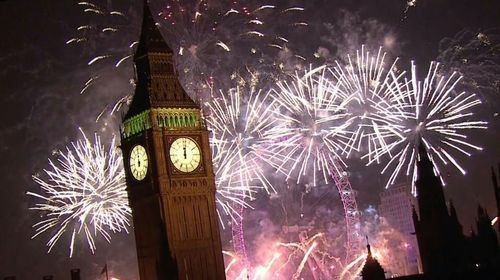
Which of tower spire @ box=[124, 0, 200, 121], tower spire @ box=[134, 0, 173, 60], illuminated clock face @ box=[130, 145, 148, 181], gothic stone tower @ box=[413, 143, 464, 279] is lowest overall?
gothic stone tower @ box=[413, 143, 464, 279]

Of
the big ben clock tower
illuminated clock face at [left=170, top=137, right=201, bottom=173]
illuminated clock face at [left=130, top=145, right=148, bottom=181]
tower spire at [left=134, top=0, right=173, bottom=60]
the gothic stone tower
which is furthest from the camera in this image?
the gothic stone tower

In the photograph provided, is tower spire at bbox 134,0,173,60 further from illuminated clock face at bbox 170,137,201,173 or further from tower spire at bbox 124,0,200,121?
illuminated clock face at bbox 170,137,201,173

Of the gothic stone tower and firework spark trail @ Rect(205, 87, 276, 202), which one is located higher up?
firework spark trail @ Rect(205, 87, 276, 202)

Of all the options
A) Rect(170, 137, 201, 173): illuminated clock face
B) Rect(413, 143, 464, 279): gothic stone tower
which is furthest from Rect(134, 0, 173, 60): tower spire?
Rect(413, 143, 464, 279): gothic stone tower

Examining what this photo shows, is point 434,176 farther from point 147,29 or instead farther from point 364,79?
point 147,29

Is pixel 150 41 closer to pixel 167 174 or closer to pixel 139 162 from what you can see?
pixel 139 162

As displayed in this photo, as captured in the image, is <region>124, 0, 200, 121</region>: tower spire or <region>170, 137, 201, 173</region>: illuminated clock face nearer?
<region>170, 137, 201, 173</region>: illuminated clock face

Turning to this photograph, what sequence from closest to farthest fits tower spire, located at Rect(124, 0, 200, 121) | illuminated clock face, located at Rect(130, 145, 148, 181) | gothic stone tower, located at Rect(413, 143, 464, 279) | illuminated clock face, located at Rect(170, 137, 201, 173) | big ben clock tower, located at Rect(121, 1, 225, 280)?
big ben clock tower, located at Rect(121, 1, 225, 280) → illuminated clock face, located at Rect(170, 137, 201, 173) → illuminated clock face, located at Rect(130, 145, 148, 181) → tower spire, located at Rect(124, 0, 200, 121) → gothic stone tower, located at Rect(413, 143, 464, 279)
